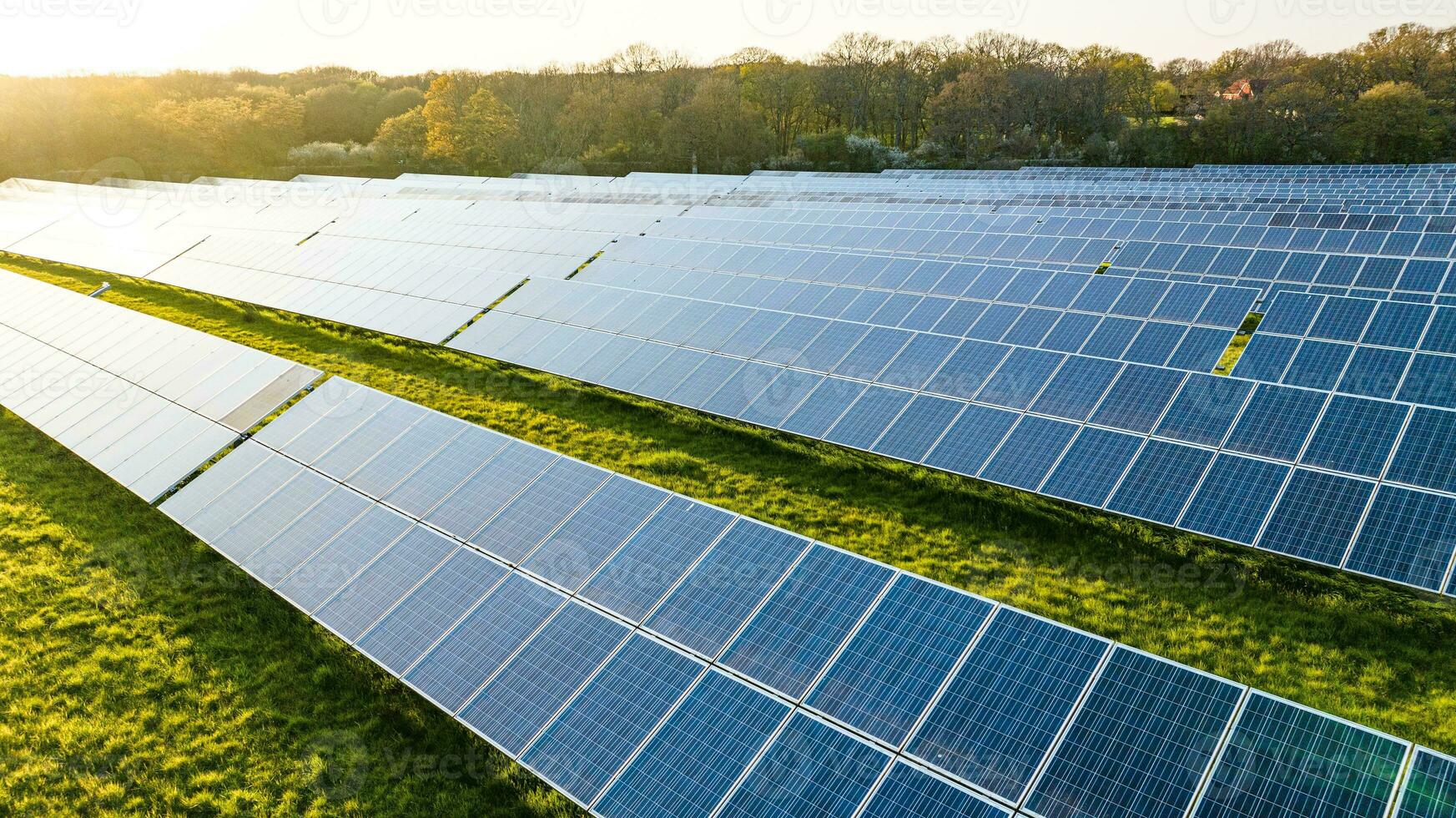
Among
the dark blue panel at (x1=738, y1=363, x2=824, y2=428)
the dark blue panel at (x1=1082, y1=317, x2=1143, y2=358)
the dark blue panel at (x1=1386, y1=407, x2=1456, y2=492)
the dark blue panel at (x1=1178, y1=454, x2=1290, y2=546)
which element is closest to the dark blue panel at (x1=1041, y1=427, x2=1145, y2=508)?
the dark blue panel at (x1=1178, y1=454, x2=1290, y2=546)

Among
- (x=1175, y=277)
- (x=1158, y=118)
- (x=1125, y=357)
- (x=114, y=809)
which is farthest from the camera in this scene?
(x=1158, y=118)

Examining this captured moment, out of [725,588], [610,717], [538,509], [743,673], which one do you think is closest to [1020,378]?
[725,588]

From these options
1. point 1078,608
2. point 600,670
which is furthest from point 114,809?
point 1078,608

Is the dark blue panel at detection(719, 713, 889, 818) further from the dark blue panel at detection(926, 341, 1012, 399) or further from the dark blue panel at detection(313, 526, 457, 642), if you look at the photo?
the dark blue panel at detection(926, 341, 1012, 399)

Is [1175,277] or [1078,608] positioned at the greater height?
[1175,277]

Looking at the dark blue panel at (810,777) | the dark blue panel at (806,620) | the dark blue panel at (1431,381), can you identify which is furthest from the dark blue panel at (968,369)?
the dark blue panel at (810,777)

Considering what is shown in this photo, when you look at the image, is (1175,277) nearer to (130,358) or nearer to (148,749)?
(148,749)

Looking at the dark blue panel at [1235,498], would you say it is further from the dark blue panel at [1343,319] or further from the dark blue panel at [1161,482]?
the dark blue panel at [1343,319]
